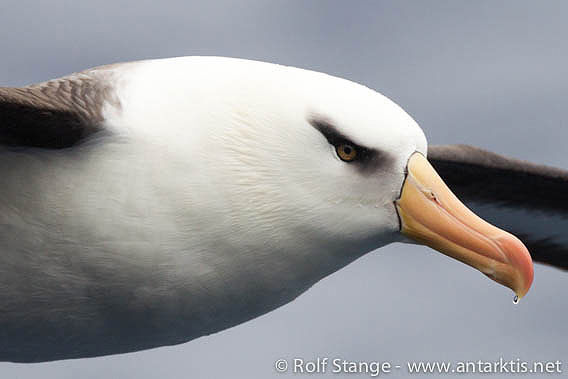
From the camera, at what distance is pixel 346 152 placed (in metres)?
4.78

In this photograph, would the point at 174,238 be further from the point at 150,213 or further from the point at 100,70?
the point at 100,70

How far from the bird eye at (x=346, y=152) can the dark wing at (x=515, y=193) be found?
2773 mm

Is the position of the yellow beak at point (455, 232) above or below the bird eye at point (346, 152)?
below

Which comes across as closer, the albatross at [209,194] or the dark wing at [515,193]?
the albatross at [209,194]

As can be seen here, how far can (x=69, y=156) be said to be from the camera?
4.98 m

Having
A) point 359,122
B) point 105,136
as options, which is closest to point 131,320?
point 105,136

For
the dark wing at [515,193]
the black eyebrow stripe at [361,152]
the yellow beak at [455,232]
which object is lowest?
the yellow beak at [455,232]

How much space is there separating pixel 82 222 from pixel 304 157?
1.27 meters

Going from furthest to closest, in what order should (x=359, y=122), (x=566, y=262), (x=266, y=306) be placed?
1. (x=566, y=262)
2. (x=266, y=306)
3. (x=359, y=122)

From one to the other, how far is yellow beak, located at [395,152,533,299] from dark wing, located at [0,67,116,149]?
1.73 metres

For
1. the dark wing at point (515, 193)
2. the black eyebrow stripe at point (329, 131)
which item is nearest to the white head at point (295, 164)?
the black eyebrow stripe at point (329, 131)

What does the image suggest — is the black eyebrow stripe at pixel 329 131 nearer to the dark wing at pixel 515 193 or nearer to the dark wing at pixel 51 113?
the dark wing at pixel 51 113

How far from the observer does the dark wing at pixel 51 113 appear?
468 centimetres

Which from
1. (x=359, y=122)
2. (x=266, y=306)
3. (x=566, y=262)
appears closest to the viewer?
(x=359, y=122)
